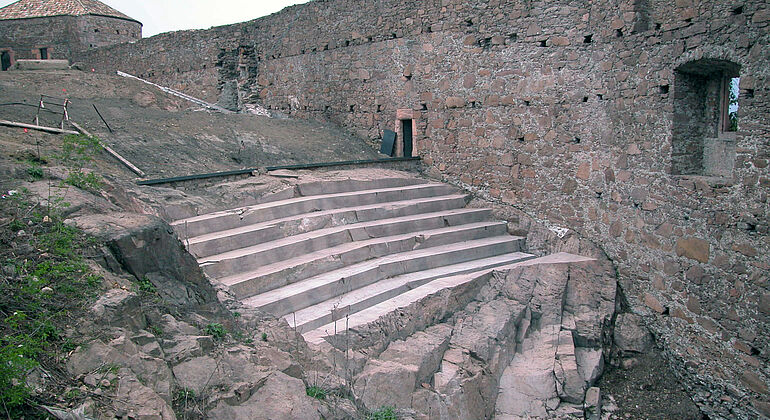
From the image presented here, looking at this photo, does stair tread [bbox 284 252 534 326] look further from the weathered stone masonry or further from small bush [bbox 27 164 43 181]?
small bush [bbox 27 164 43 181]

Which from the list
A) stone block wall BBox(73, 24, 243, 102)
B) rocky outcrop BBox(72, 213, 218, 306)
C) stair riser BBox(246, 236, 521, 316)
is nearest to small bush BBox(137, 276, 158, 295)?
rocky outcrop BBox(72, 213, 218, 306)

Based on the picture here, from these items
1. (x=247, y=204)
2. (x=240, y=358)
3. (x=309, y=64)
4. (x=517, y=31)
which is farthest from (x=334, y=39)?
(x=240, y=358)

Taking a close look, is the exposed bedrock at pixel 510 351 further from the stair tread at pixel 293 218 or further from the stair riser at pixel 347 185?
the stair riser at pixel 347 185

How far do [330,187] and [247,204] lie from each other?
153cm

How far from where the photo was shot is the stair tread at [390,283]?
225 inches

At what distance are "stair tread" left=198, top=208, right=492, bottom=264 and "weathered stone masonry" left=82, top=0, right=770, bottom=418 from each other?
1.25m

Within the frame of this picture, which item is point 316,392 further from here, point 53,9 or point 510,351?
point 53,9

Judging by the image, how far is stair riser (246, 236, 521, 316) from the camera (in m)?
5.77

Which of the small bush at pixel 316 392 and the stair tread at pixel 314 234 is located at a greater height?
the stair tread at pixel 314 234

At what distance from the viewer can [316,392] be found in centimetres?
380

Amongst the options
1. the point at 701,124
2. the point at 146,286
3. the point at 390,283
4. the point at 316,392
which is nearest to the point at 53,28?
the point at 390,283

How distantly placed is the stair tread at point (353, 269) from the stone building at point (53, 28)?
17.8m

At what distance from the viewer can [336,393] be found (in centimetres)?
401

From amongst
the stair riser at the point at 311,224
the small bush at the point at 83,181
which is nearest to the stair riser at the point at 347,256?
the stair riser at the point at 311,224
